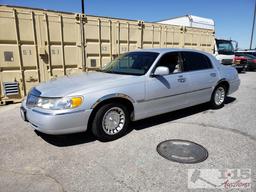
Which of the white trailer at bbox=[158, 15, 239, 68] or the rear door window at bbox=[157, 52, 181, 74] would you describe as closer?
the rear door window at bbox=[157, 52, 181, 74]

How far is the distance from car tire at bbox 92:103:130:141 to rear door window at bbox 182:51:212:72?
1.86 meters

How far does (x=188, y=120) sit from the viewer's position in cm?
495

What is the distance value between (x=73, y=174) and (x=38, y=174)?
478mm

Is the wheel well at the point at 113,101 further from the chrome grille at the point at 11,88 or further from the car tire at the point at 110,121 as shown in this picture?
the chrome grille at the point at 11,88

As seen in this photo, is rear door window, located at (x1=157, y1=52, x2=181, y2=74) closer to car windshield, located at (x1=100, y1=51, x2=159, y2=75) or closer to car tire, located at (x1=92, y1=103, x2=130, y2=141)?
car windshield, located at (x1=100, y1=51, x2=159, y2=75)

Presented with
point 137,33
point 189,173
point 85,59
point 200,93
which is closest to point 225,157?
point 189,173

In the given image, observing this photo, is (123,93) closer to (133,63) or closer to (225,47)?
(133,63)

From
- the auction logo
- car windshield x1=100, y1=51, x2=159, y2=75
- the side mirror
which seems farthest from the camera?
car windshield x1=100, y1=51, x2=159, y2=75

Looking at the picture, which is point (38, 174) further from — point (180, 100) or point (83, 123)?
point (180, 100)

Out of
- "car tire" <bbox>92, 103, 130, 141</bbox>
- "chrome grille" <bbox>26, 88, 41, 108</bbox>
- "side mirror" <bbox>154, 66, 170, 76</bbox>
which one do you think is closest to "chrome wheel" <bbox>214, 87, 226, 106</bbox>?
"side mirror" <bbox>154, 66, 170, 76</bbox>

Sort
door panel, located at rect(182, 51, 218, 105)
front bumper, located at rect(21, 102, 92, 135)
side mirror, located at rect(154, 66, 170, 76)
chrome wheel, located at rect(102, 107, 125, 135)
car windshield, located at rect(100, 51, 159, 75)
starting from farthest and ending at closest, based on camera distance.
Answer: door panel, located at rect(182, 51, 218, 105) → car windshield, located at rect(100, 51, 159, 75) → side mirror, located at rect(154, 66, 170, 76) → chrome wheel, located at rect(102, 107, 125, 135) → front bumper, located at rect(21, 102, 92, 135)

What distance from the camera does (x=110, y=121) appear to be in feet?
12.5

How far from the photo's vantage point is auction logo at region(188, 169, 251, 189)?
2602mm

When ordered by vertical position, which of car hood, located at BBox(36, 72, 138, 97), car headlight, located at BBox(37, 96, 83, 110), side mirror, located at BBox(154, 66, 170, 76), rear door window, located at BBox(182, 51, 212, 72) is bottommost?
car headlight, located at BBox(37, 96, 83, 110)
